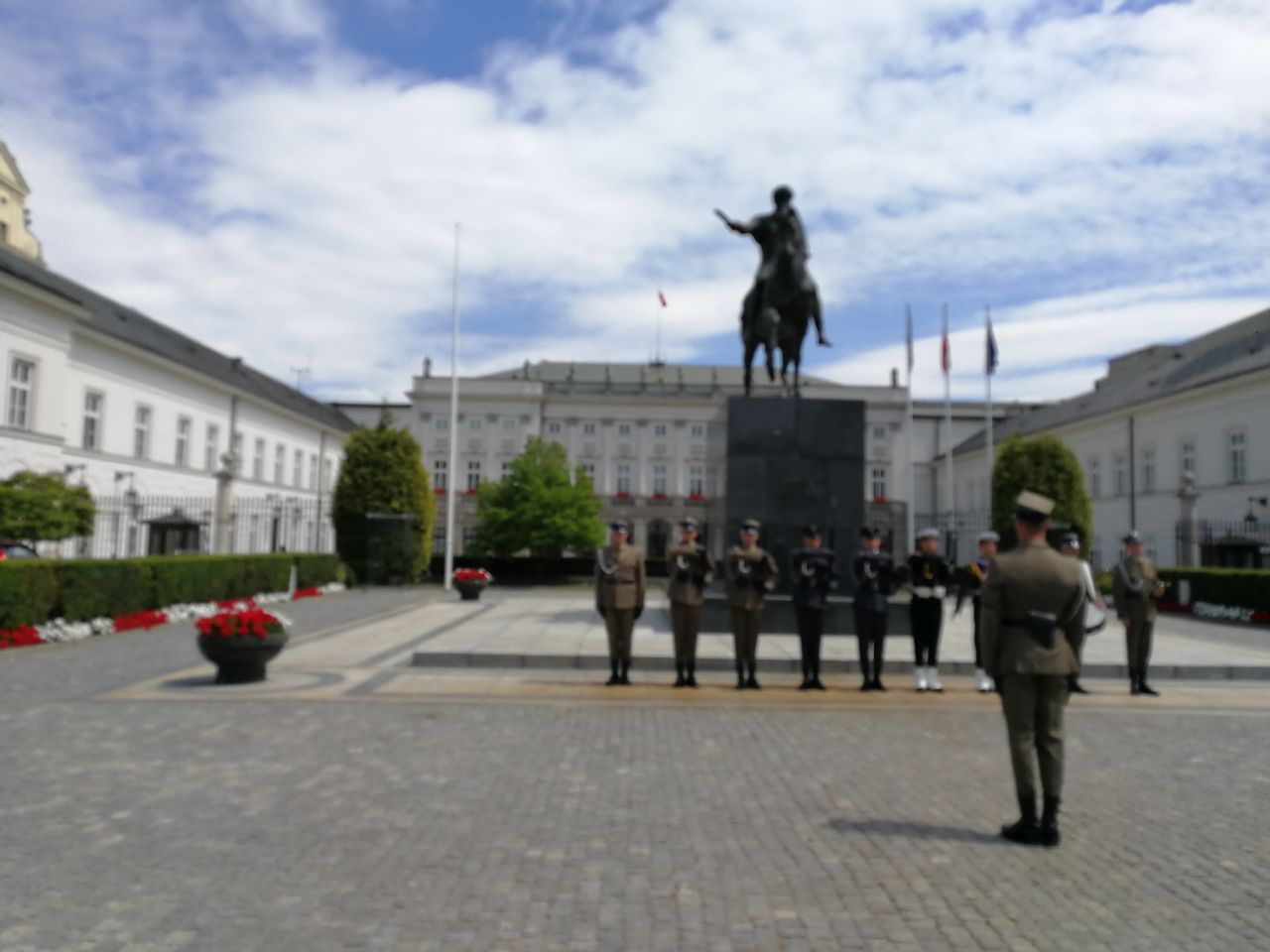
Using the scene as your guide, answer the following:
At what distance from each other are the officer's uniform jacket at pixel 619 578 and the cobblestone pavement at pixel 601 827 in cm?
131

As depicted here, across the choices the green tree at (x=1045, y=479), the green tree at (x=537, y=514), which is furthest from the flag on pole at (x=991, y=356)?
the green tree at (x=537, y=514)

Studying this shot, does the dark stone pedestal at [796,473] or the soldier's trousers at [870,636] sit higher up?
the dark stone pedestal at [796,473]

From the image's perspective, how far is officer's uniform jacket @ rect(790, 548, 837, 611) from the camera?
10.7 m

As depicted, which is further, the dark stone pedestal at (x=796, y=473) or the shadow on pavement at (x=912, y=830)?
the dark stone pedestal at (x=796, y=473)

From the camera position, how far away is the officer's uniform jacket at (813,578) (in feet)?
35.1

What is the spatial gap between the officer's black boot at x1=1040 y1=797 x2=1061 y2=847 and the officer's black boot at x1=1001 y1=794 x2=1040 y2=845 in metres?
0.04

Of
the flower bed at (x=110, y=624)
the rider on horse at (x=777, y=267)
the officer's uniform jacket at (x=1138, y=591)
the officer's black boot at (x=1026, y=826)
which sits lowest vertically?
the flower bed at (x=110, y=624)

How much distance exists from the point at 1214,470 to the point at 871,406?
36194mm

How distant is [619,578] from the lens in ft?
35.3

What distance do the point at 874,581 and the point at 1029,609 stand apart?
5543mm

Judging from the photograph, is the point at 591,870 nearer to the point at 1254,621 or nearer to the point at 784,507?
the point at 784,507

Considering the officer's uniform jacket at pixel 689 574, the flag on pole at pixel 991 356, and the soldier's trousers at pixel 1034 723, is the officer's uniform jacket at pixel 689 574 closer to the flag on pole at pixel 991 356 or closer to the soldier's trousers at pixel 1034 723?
the soldier's trousers at pixel 1034 723

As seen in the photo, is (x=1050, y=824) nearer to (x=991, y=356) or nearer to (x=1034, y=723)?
(x=1034, y=723)

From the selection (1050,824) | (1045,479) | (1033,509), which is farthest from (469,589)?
(1050,824)
